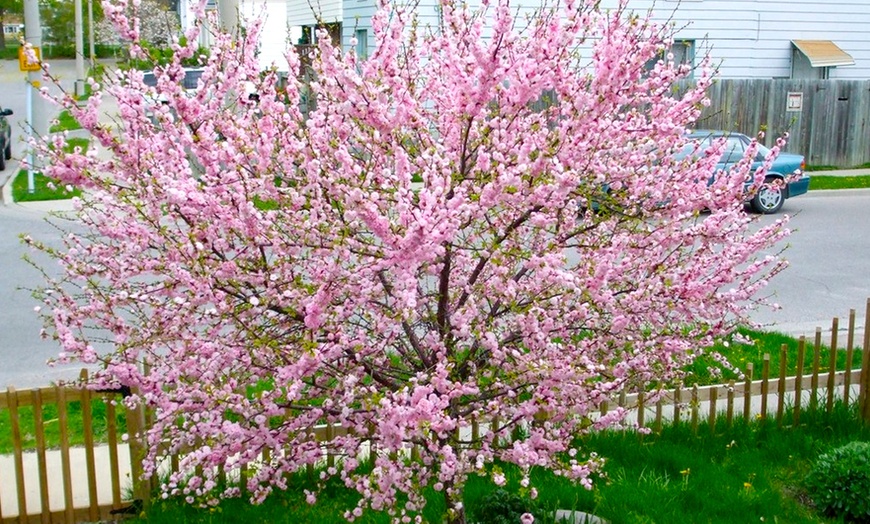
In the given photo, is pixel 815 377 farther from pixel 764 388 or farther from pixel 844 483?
pixel 844 483

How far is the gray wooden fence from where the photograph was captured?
21.8m

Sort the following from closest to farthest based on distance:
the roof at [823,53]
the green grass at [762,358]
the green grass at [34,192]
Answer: the green grass at [762,358] < the green grass at [34,192] < the roof at [823,53]

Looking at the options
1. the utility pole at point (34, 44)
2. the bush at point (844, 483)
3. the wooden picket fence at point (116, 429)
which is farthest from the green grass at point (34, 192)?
the bush at point (844, 483)

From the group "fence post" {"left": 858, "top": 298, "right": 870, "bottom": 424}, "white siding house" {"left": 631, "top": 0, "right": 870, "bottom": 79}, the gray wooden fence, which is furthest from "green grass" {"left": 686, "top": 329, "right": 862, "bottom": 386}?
"white siding house" {"left": 631, "top": 0, "right": 870, "bottom": 79}

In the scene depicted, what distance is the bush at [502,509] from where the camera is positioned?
16.3 feet

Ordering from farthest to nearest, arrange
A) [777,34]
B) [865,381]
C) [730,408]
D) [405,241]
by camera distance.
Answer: [777,34] → [865,381] → [730,408] → [405,241]

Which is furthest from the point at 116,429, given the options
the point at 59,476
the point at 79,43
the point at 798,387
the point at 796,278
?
the point at 79,43

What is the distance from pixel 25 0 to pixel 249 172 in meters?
15.7

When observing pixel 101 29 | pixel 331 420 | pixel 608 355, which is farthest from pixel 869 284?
pixel 101 29

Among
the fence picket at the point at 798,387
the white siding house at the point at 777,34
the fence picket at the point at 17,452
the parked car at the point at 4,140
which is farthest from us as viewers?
the white siding house at the point at 777,34

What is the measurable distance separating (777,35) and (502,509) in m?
21.8

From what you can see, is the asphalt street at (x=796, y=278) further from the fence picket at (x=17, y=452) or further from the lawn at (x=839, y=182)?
the fence picket at (x=17, y=452)

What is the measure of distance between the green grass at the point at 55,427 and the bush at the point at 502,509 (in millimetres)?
2643

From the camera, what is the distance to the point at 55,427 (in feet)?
22.7
